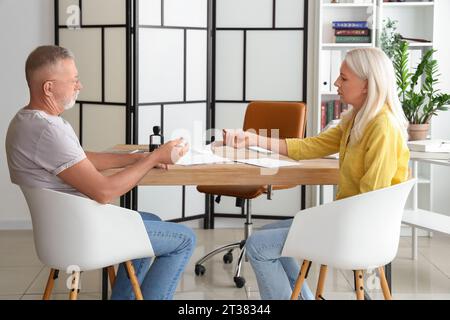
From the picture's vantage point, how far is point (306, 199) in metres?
6.43

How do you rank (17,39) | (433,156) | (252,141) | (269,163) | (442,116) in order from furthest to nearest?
(442,116) < (17,39) < (433,156) < (252,141) < (269,163)

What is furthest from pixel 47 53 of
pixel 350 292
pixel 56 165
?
pixel 350 292

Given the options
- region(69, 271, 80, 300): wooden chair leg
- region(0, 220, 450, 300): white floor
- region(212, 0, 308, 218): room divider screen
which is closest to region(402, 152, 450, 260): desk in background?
region(0, 220, 450, 300): white floor

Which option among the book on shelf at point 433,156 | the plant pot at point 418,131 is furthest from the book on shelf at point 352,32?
the book on shelf at point 433,156

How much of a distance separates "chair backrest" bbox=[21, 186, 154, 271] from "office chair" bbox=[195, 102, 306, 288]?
188cm

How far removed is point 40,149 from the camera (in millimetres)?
2918

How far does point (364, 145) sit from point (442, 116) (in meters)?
3.44

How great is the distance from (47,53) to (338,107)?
3.54 m

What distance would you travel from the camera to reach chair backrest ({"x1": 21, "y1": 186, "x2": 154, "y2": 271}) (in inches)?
114

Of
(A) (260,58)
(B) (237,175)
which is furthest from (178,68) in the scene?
(B) (237,175)

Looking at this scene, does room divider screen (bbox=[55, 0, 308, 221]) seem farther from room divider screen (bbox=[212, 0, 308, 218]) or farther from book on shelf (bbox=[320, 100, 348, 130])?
book on shelf (bbox=[320, 100, 348, 130])

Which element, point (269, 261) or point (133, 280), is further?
point (269, 261)

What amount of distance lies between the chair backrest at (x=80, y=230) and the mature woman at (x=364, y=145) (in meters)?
0.52

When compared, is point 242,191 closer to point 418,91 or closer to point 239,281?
point 239,281
